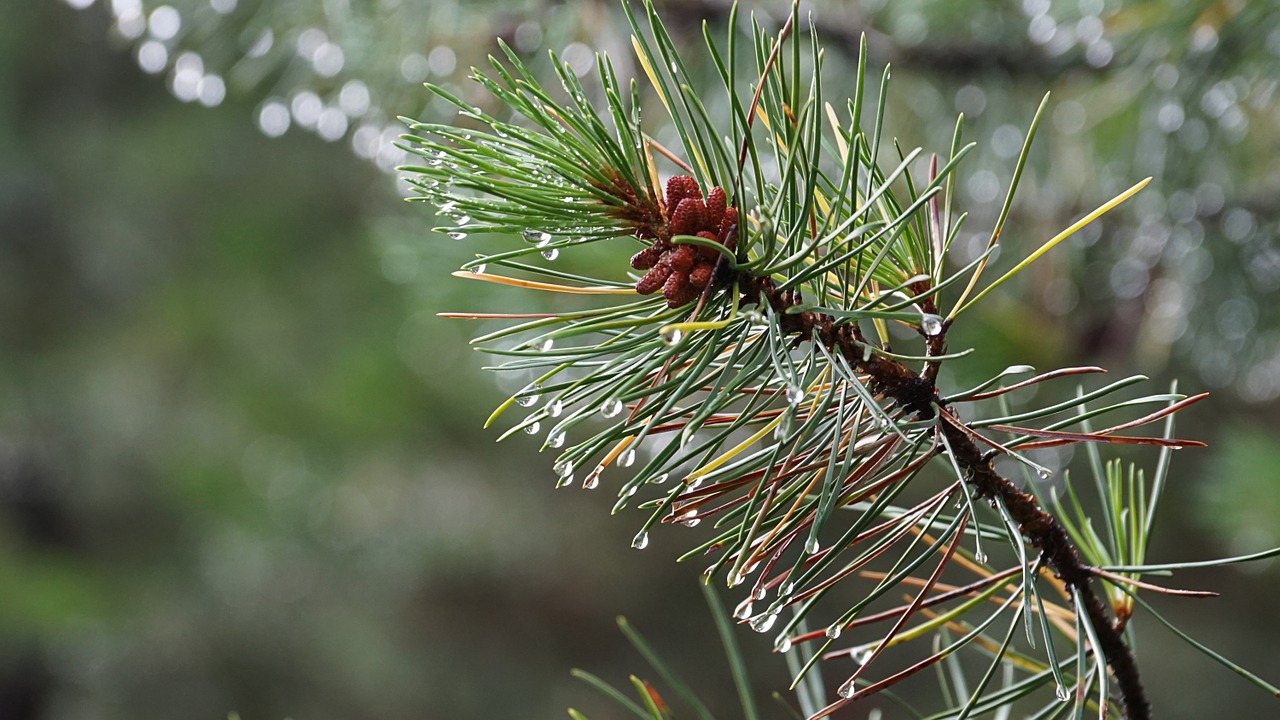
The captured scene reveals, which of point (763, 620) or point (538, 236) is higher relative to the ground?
point (538, 236)

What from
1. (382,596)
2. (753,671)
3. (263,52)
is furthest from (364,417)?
(263,52)

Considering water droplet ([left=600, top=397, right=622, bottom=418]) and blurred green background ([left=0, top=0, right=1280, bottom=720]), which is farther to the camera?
blurred green background ([left=0, top=0, right=1280, bottom=720])

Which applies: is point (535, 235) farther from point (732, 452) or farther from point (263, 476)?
point (263, 476)

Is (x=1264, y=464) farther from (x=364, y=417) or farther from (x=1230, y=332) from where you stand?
(x=364, y=417)

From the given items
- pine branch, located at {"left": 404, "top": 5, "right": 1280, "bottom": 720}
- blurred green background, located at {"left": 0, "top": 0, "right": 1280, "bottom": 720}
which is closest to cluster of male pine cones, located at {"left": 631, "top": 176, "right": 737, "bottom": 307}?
pine branch, located at {"left": 404, "top": 5, "right": 1280, "bottom": 720}

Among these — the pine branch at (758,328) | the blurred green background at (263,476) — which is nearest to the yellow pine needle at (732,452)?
the pine branch at (758,328)

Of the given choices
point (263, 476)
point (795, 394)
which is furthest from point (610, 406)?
point (263, 476)

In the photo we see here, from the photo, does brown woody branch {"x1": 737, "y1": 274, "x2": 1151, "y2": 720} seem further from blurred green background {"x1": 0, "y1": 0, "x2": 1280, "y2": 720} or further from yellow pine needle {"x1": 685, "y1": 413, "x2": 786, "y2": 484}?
blurred green background {"x1": 0, "y1": 0, "x2": 1280, "y2": 720}
